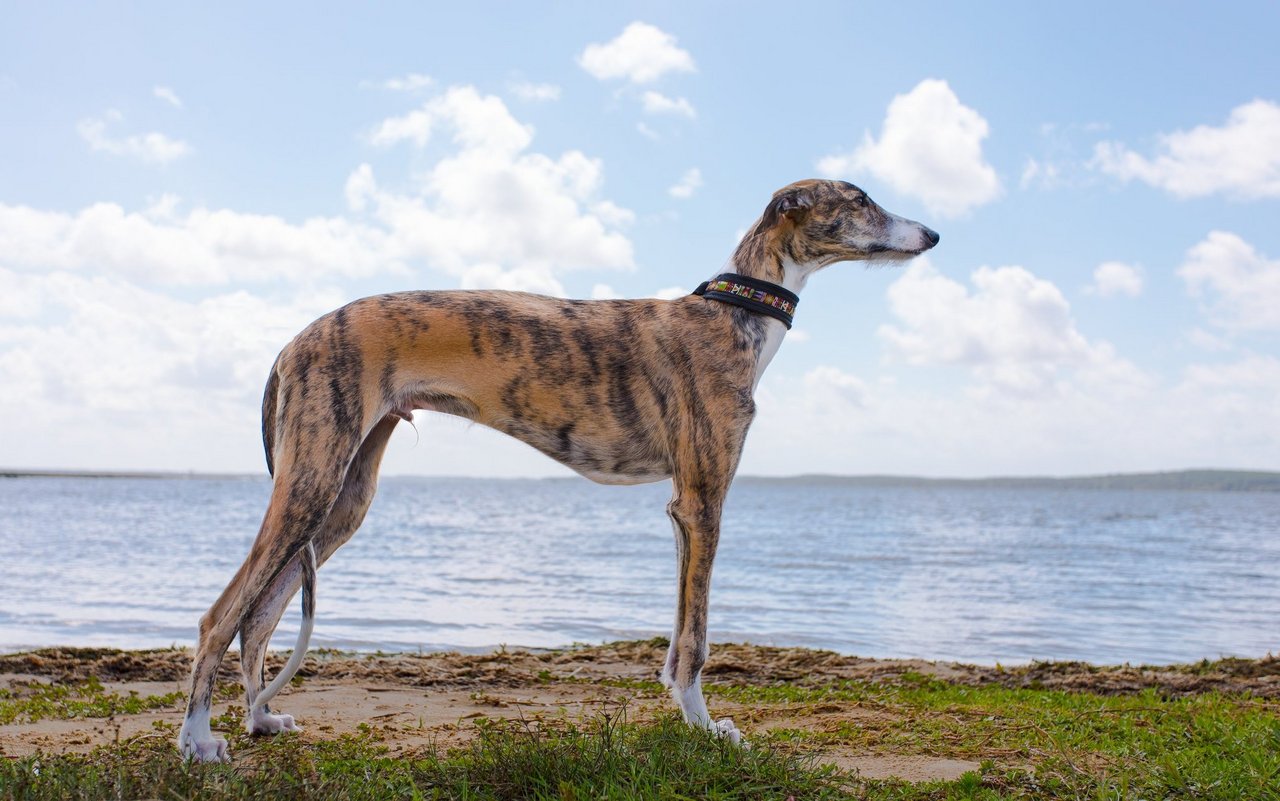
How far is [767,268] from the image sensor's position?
4719 millimetres

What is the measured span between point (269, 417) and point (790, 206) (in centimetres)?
270

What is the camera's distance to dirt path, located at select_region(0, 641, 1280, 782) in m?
5.09

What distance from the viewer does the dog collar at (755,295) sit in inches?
182

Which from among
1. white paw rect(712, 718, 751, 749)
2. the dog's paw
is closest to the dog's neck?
white paw rect(712, 718, 751, 749)

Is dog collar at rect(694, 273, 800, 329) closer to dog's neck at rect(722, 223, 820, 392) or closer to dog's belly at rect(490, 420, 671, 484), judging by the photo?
dog's neck at rect(722, 223, 820, 392)

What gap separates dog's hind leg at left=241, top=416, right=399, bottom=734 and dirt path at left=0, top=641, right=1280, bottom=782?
294mm

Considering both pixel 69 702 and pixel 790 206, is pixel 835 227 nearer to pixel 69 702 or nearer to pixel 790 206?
pixel 790 206

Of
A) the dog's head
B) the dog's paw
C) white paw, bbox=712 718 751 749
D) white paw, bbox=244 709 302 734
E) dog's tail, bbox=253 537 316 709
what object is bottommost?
white paw, bbox=244 709 302 734

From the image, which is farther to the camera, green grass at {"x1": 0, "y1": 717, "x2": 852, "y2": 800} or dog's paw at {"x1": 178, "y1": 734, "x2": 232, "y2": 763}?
dog's paw at {"x1": 178, "y1": 734, "x2": 232, "y2": 763}

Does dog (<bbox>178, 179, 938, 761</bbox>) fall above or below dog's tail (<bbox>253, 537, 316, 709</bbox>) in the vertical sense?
above

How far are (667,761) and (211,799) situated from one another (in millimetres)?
1584

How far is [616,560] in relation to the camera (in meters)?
23.8

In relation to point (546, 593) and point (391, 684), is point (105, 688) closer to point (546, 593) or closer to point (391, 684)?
point (391, 684)

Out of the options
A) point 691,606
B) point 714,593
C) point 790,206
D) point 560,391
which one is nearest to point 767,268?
point 790,206
